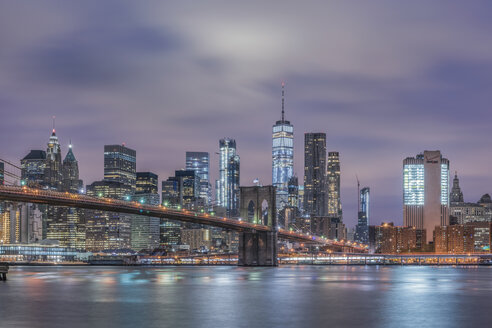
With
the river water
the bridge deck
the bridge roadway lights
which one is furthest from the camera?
the bridge roadway lights

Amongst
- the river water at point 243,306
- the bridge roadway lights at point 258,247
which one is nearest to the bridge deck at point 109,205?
the bridge roadway lights at point 258,247

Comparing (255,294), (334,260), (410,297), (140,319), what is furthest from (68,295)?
(334,260)

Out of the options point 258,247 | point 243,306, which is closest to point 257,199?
point 258,247

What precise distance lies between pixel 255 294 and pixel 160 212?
1834 inches

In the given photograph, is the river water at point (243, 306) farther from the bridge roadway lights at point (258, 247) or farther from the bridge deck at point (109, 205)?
the bridge roadway lights at point (258, 247)

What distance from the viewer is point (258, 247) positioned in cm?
10700

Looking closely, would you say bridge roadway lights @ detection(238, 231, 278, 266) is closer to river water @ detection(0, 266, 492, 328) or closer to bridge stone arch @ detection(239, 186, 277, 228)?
bridge stone arch @ detection(239, 186, 277, 228)

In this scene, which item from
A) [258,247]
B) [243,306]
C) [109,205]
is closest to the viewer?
[243,306]

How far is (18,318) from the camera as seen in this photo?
111 feet

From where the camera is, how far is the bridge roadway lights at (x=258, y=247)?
106 metres

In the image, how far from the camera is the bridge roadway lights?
106 meters

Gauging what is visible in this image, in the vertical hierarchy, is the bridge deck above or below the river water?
above

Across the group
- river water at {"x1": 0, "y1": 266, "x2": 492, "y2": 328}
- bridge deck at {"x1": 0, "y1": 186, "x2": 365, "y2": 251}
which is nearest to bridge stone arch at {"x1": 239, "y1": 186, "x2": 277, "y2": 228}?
bridge deck at {"x1": 0, "y1": 186, "x2": 365, "y2": 251}

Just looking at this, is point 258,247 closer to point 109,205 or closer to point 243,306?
point 109,205
